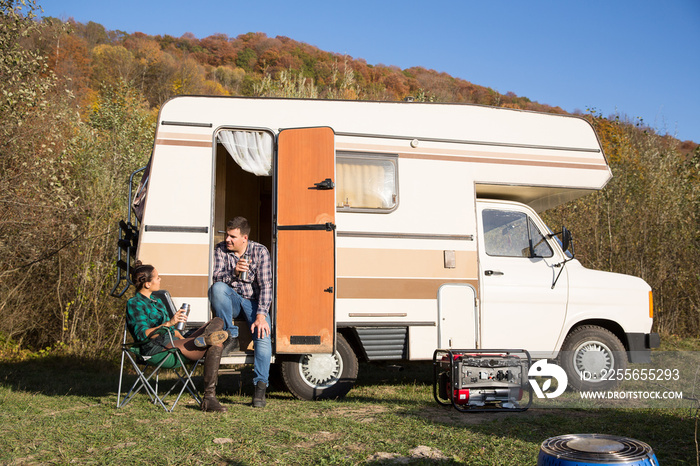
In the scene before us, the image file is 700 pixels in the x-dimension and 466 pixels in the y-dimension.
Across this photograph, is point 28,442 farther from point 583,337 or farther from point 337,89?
point 337,89

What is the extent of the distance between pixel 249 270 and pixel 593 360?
386 cm

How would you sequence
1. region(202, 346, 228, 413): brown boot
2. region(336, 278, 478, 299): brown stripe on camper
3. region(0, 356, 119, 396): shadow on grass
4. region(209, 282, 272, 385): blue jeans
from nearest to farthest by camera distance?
region(202, 346, 228, 413): brown boot → region(209, 282, 272, 385): blue jeans → region(336, 278, 478, 299): brown stripe on camper → region(0, 356, 119, 396): shadow on grass

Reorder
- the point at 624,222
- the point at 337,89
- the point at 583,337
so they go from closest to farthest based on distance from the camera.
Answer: the point at 583,337 → the point at 624,222 → the point at 337,89

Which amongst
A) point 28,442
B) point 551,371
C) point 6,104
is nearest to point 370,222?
point 551,371

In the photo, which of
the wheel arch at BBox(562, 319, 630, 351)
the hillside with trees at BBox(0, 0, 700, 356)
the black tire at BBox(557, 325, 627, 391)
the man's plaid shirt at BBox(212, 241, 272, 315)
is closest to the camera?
the man's plaid shirt at BBox(212, 241, 272, 315)

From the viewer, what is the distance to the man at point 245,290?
5.49 meters

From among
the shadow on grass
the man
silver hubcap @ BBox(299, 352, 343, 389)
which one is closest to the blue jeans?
the man

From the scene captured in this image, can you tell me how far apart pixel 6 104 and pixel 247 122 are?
168 inches

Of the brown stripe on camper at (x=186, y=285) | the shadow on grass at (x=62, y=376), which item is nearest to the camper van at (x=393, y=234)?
the brown stripe on camper at (x=186, y=285)

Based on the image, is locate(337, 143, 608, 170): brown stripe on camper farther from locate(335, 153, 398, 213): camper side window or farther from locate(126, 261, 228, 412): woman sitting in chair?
locate(126, 261, 228, 412): woman sitting in chair

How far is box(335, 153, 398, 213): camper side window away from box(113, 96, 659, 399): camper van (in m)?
0.02

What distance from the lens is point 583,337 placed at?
6.43m

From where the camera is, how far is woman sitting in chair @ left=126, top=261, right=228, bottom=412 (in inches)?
201

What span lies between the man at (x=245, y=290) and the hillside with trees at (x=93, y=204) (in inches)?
98.6
